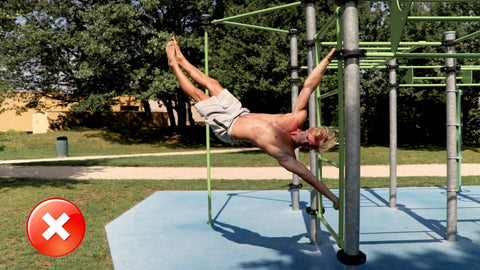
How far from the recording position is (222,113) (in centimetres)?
390

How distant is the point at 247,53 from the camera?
56.5ft

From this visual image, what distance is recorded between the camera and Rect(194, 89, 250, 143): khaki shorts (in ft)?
12.7

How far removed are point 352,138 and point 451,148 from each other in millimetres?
3591

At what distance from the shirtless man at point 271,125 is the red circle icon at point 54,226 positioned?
156 centimetres

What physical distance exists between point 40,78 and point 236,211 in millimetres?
21738

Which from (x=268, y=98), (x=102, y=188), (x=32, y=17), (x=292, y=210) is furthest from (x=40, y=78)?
(x=292, y=210)

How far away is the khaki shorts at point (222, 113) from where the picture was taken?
3.88 m

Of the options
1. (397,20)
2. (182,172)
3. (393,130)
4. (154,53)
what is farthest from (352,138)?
(154,53)

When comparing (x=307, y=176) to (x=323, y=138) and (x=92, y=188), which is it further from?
(x=92, y=188)

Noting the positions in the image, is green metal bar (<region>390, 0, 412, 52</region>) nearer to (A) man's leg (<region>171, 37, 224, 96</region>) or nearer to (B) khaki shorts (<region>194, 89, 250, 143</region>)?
(B) khaki shorts (<region>194, 89, 250, 143</region>)

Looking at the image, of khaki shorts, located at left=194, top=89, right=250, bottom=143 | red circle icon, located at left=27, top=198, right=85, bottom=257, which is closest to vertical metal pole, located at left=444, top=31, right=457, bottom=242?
khaki shorts, located at left=194, top=89, right=250, bottom=143

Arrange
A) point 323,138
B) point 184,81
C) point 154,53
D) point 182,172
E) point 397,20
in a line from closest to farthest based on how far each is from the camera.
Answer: point 397,20 → point 323,138 → point 184,81 → point 182,172 → point 154,53

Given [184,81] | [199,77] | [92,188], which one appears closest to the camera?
[184,81]

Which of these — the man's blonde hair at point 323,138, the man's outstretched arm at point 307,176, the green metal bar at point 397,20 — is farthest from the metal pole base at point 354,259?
the green metal bar at point 397,20
